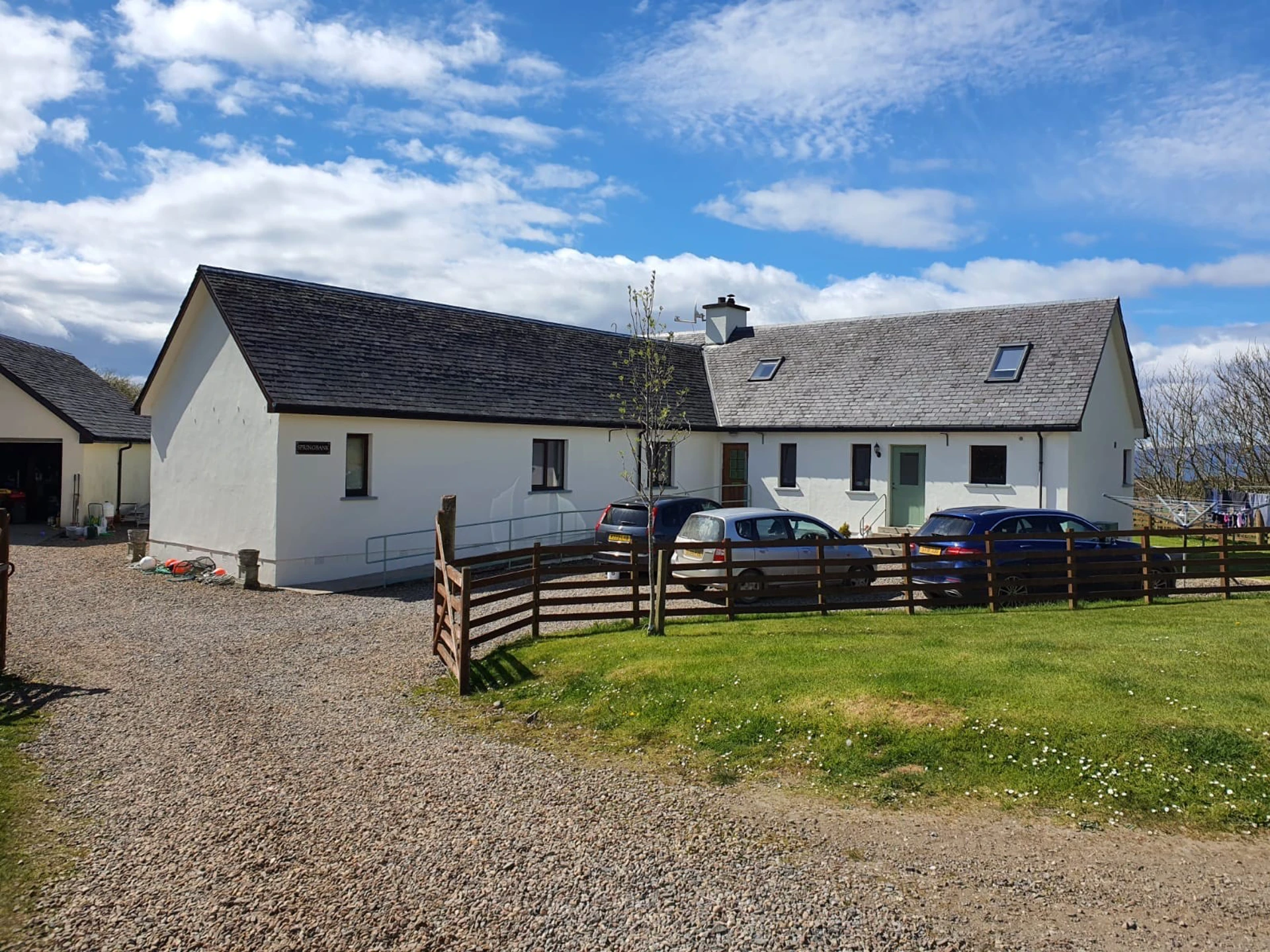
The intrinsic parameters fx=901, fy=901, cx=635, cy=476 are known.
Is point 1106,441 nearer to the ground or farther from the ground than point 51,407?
nearer to the ground

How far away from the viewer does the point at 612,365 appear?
26.9 metres

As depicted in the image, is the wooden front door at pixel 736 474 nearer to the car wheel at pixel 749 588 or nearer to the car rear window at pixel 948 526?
the car rear window at pixel 948 526

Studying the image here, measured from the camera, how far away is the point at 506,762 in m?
8.22

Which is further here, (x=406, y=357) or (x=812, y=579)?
(x=406, y=357)

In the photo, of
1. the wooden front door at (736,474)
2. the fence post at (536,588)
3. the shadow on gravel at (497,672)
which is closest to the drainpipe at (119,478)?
the wooden front door at (736,474)

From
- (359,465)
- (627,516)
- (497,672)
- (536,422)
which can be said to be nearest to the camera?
(497,672)

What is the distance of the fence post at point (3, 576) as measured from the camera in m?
10.9

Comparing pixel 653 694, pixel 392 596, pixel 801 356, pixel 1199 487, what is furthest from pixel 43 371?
pixel 1199 487

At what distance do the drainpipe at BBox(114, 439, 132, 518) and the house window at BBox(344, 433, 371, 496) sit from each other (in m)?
14.4

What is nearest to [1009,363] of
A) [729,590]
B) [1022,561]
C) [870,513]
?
[870,513]

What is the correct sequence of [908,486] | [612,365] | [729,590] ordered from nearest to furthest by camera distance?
1. [729,590]
2. [908,486]
3. [612,365]

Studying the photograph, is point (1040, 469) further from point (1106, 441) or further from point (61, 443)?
point (61, 443)

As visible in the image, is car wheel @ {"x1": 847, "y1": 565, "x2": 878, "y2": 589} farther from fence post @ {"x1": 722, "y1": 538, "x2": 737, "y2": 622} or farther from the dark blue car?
fence post @ {"x1": 722, "y1": 538, "x2": 737, "y2": 622}

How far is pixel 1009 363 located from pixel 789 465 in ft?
21.9
